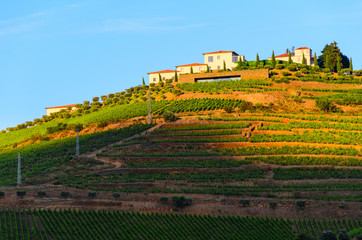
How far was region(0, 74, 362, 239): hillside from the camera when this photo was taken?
145 ft

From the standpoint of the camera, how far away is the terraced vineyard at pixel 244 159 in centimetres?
5106

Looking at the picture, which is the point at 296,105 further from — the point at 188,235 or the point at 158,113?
the point at 188,235

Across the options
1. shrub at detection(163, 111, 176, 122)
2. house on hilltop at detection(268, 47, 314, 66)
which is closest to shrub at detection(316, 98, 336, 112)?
shrub at detection(163, 111, 176, 122)

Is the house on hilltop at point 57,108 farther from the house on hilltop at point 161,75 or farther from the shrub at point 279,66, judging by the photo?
the shrub at point 279,66

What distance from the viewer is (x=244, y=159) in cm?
6128

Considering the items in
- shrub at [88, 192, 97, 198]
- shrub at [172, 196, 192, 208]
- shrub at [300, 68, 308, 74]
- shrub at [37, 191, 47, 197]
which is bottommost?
shrub at [172, 196, 192, 208]

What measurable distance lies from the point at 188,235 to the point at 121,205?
9.04m

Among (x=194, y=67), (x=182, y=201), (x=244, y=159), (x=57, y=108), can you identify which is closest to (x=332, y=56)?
(x=194, y=67)

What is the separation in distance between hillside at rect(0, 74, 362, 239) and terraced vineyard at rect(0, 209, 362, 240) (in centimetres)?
55

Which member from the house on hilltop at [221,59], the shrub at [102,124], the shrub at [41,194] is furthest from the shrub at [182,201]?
the house on hilltop at [221,59]

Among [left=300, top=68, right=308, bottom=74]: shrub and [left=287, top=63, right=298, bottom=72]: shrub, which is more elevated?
[left=287, top=63, right=298, bottom=72]: shrub

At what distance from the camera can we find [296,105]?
79500 mm

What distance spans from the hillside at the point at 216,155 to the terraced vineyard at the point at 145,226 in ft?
1.80

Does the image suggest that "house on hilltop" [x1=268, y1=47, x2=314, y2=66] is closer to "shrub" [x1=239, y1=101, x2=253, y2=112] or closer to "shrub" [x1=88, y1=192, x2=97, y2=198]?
"shrub" [x1=239, y1=101, x2=253, y2=112]
